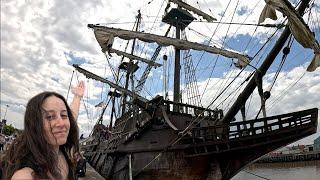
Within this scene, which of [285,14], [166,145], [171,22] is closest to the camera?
[285,14]

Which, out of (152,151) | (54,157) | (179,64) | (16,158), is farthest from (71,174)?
(179,64)

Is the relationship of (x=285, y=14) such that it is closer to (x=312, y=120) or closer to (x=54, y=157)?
(x=312, y=120)

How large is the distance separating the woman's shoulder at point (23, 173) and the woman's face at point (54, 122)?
219 mm

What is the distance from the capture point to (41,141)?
5.75 ft

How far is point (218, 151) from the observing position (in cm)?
1208

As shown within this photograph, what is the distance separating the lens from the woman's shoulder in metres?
1.53

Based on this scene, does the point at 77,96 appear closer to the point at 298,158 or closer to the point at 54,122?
the point at 54,122

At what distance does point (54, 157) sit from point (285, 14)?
962 centimetres

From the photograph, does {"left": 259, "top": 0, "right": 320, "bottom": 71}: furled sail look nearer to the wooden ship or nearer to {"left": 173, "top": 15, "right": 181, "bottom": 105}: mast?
the wooden ship

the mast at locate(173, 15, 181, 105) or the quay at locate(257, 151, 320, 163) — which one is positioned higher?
the mast at locate(173, 15, 181, 105)

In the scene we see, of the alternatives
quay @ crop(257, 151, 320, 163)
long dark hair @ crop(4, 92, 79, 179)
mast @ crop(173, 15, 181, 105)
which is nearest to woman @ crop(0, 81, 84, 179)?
long dark hair @ crop(4, 92, 79, 179)

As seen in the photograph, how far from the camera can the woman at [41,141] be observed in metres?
1.64

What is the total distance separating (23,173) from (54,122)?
317 millimetres

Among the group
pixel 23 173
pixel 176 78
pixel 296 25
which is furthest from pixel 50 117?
pixel 176 78
